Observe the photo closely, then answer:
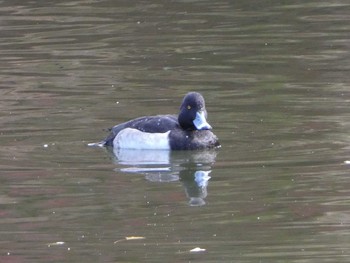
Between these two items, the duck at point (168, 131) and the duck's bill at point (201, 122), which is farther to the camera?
the duck at point (168, 131)

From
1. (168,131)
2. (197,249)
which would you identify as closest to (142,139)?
(168,131)

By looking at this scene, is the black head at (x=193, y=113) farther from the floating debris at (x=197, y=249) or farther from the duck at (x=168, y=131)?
the floating debris at (x=197, y=249)

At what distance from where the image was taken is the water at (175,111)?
10.7 metres

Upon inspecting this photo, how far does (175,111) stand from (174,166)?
2.48 metres

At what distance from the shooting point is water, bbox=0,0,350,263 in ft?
35.2

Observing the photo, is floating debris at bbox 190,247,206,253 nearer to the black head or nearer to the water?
the water

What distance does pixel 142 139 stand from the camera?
1509 centimetres

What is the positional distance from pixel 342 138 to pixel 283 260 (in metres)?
4.84

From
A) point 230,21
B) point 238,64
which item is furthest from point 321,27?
point 238,64

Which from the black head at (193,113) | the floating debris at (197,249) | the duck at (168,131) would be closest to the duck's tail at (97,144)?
the duck at (168,131)

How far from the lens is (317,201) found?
38.9 feet

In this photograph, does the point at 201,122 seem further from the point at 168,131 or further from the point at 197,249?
the point at 197,249

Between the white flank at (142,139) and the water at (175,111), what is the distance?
0.59 feet

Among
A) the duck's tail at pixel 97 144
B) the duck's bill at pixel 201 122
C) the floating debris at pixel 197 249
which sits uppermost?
the floating debris at pixel 197 249
